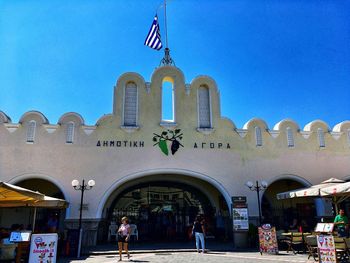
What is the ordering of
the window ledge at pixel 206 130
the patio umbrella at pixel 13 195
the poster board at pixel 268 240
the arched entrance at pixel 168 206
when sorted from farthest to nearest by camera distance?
the arched entrance at pixel 168 206 < the window ledge at pixel 206 130 < the poster board at pixel 268 240 < the patio umbrella at pixel 13 195

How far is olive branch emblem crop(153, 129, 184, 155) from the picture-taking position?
16.3m

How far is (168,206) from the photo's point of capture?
19.0 meters

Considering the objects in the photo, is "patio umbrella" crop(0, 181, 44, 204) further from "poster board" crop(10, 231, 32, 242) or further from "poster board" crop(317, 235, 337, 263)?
"poster board" crop(317, 235, 337, 263)

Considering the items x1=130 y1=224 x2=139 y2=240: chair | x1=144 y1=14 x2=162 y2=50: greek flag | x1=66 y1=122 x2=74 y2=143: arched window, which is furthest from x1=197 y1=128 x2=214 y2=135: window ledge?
x1=66 y1=122 x2=74 y2=143: arched window

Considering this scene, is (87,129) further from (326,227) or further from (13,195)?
(326,227)

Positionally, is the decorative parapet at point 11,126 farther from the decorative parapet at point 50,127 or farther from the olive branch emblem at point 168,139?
the olive branch emblem at point 168,139

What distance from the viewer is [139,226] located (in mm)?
18344

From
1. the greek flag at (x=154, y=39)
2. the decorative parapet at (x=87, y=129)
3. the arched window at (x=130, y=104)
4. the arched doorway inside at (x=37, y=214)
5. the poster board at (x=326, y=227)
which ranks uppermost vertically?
the greek flag at (x=154, y=39)

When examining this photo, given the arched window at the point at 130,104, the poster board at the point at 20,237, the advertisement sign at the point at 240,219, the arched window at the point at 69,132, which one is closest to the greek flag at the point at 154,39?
the arched window at the point at 130,104

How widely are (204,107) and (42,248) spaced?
39.1 ft

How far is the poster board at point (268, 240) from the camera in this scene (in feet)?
Answer: 39.3

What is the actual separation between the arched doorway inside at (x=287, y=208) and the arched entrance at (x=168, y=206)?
124 inches

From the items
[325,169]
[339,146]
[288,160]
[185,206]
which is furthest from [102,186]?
[339,146]

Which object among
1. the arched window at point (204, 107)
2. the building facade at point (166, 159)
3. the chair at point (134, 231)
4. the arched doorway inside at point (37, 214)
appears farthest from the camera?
the arched window at point (204, 107)
